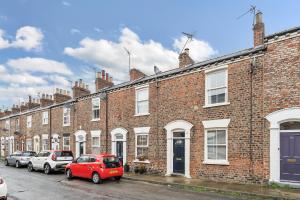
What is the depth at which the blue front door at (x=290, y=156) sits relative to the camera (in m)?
11.5

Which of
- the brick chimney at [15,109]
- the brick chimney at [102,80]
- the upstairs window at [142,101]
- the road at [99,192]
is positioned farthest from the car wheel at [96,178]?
the brick chimney at [15,109]

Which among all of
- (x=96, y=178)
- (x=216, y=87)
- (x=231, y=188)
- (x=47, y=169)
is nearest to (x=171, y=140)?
(x=216, y=87)

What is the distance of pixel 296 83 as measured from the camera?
11562mm

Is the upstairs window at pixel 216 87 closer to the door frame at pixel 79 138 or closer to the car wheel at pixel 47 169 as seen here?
the car wheel at pixel 47 169

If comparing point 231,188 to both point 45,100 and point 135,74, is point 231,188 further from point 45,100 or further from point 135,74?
point 45,100

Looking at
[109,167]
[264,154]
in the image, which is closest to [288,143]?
[264,154]

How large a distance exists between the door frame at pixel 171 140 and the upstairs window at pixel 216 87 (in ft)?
6.31

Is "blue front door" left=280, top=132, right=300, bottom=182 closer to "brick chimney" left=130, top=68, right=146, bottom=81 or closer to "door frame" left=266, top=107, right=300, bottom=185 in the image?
"door frame" left=266, top=107, right=300, bottom=185

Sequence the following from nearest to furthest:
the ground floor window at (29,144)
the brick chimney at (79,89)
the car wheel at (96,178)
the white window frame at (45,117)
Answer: the car wheel at (96,178) → the brick chimney at (79,89) → the white window frame at (45,117) → the ground floor window at (29,144)

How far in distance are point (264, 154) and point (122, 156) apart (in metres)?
10.8

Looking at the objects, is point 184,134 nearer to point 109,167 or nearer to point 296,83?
point 109,167

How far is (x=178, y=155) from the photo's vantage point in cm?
1641

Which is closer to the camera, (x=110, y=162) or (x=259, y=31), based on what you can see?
(x=259, y=31)

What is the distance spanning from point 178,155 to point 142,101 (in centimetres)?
467
